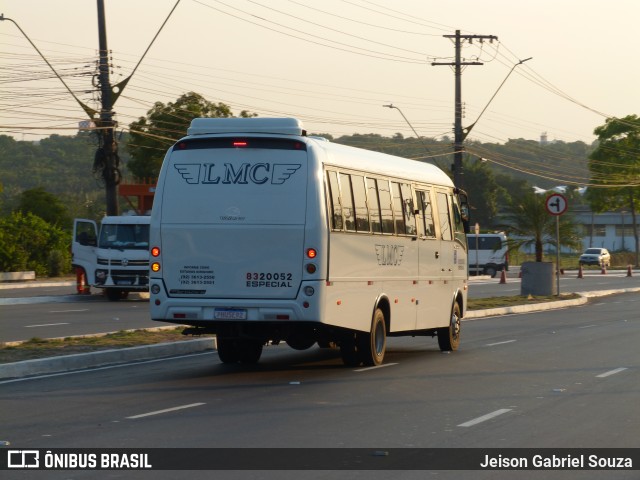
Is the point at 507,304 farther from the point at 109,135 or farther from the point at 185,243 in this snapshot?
the point at 185,243

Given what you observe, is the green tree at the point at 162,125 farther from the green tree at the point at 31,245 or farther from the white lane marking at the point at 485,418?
the white lane marking at the point at 485,418

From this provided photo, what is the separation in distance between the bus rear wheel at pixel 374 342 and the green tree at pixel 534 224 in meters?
26.1

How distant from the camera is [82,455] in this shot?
931 cm

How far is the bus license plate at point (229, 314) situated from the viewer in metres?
15.1

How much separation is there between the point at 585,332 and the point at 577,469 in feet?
52.5

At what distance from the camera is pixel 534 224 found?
43.3 m

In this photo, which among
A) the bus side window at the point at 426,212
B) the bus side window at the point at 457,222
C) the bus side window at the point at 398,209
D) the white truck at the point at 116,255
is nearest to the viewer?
the bus side window at the point at 398,209

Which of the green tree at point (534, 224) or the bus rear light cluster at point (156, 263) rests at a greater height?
the green tree at point (534, 224)

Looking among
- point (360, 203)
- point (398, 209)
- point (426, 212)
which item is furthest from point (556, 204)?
point (360, 203)

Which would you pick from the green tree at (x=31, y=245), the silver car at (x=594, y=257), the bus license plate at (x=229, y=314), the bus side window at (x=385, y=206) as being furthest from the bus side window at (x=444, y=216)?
the silver car at (x=594, y=257)

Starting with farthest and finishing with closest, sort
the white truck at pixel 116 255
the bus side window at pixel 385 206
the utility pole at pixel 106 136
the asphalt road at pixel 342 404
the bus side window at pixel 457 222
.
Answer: the utility pole at pixel 106 136
the white truck at pixel 116 255
the bus side window at pixel 457 222
the bus side window at pixel 385 206
the asphalt road at pixel 342 404

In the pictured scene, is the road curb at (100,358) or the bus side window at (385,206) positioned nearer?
the road curb at (100,358)

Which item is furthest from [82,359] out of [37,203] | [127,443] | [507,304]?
[37,203]

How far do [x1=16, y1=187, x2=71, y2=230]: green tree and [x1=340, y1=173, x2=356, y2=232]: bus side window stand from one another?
48.4m
